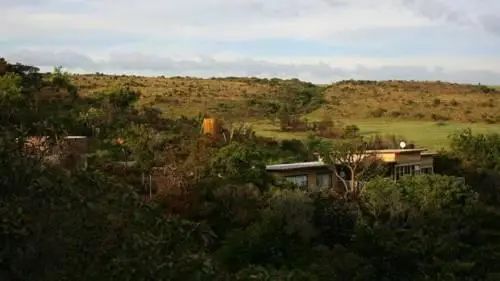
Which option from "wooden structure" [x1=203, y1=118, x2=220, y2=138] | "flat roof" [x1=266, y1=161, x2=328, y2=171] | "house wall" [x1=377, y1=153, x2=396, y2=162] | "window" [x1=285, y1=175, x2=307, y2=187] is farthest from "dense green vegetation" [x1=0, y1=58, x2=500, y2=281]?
"house wall" [x1=377, y1=153, x2=396, y2=162]

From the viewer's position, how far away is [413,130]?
4803cm

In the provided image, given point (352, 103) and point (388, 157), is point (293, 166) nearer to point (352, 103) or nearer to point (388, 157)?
point (388, 157)

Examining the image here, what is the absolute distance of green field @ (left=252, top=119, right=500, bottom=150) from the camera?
42312mm

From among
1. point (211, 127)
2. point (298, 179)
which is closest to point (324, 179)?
point (298, 179)

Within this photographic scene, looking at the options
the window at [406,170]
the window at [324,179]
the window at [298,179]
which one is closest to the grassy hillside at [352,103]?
the window at [406,170]

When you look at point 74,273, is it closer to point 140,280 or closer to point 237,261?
point 140,280

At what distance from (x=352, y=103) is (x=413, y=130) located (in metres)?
11.8

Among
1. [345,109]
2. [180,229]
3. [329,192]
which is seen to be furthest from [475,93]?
[180,229]

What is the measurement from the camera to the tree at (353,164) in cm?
2873

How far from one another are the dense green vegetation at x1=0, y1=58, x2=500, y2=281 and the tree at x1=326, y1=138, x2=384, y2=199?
117cm

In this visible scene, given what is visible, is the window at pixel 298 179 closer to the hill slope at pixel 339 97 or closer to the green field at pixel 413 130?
the green field at pixel 413 130

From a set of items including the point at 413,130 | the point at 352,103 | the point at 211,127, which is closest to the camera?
the point at 211,127

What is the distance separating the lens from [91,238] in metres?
4.44

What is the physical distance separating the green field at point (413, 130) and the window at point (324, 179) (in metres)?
9.58
